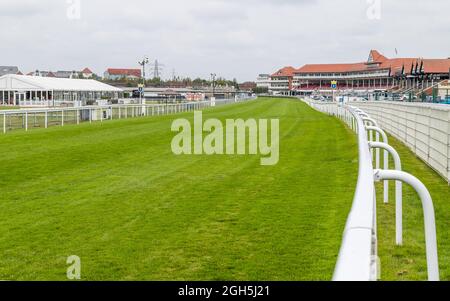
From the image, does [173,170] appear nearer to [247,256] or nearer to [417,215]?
[417,215]

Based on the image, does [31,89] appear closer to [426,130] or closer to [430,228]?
[426,130]

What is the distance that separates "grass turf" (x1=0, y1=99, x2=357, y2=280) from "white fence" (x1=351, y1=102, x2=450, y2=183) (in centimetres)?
157

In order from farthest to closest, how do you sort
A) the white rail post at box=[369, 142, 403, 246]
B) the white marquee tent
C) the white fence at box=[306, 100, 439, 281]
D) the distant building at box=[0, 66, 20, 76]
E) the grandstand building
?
the grandstand building → the distant building at box=[0, 66, 20, 76] → the white marquee tent → the white rail post at box=[369, 142, 403, 246] → the white fence at box=[306, 100, 439, 281]

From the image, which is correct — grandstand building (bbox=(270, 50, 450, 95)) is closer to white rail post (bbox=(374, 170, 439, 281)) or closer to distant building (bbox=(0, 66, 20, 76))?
distant building (bbox=(0, 66, 20, 76))

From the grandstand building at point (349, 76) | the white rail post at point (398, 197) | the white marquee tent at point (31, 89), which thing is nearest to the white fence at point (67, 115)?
the white marquee tent at point (31, 89)

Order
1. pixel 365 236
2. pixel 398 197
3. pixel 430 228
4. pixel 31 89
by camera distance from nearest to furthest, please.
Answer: pixel 365 236
pixel 430 228
pixel 398 197
pixel 31 89

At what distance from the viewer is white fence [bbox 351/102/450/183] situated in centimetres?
1156

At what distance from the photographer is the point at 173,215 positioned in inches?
322

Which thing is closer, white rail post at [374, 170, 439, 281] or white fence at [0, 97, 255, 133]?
white rail post at [374, 170, 439, 281]

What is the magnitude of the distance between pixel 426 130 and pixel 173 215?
25.4ft

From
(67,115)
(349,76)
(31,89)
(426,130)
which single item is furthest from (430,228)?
(349,76)

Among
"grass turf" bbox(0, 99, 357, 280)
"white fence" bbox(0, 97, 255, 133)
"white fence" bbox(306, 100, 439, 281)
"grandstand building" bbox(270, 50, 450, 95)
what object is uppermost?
"grandstand building" bbox(270, 50, 450, 95)

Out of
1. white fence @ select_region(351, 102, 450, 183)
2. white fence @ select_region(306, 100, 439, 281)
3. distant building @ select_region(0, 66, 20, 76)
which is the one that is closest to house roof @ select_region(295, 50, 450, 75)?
distant building @ select_region(0, 66, 20, 76)

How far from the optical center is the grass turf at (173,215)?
5836mm
